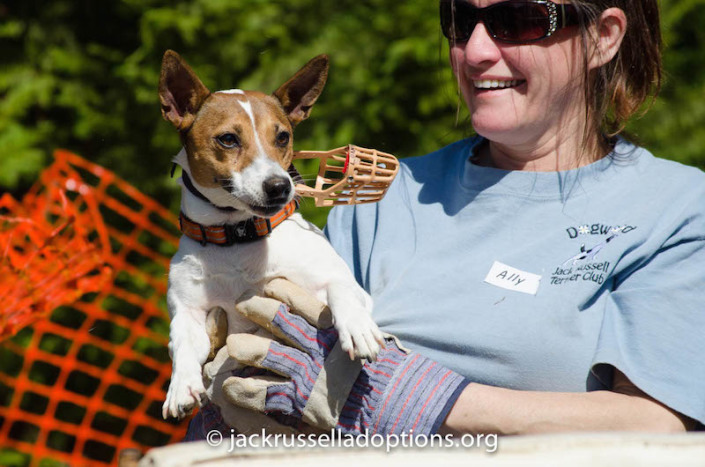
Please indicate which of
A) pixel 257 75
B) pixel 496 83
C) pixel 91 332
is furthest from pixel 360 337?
pixel 91 332

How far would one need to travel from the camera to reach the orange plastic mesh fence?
2.62 m

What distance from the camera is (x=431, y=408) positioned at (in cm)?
151

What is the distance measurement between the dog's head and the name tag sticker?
58 centimetres

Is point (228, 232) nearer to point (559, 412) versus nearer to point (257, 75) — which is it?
point (559, 412)

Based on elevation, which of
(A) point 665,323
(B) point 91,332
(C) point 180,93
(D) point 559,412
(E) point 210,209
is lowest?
(B) point 91,332

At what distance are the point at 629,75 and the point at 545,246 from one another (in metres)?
0.64

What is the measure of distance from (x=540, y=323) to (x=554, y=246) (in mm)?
210

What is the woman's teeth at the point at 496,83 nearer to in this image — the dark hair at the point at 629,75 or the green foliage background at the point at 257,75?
the dark hair at the point at 629,75

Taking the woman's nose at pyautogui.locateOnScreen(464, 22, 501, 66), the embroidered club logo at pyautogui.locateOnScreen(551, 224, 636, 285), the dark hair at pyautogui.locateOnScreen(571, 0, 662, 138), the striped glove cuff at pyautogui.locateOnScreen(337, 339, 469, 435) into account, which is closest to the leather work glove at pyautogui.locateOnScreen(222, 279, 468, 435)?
the striped glove cuff at pyautogui.locateOnScreen(337, 339, 469, 435)

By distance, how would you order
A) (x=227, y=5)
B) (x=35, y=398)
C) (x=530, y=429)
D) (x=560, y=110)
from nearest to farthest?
(x=530, y=429), (x=560, y=110), (x=227, y=5), (x=35, y=398)

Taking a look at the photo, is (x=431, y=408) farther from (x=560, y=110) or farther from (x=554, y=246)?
(x=560, y=110)

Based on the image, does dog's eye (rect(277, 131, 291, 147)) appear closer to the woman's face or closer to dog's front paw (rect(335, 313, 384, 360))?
the woman's face

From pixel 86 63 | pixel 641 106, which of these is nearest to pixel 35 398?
pixel 86 63

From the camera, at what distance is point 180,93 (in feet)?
6.93
